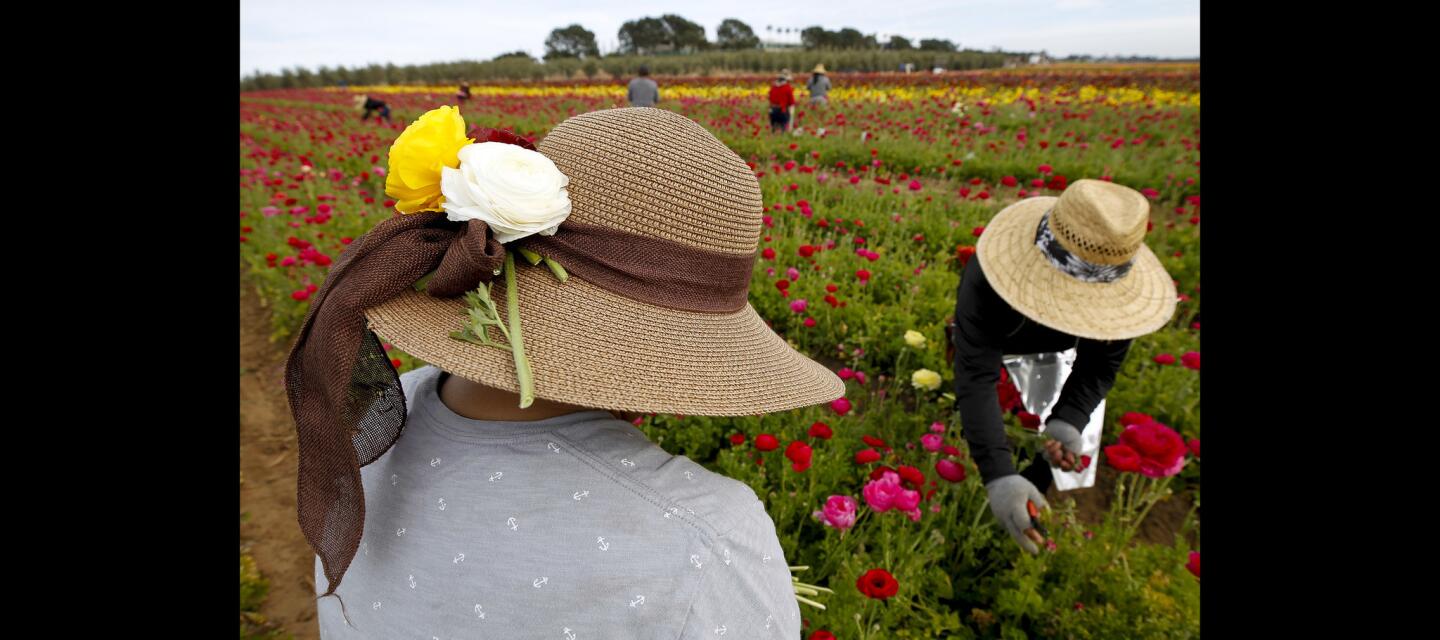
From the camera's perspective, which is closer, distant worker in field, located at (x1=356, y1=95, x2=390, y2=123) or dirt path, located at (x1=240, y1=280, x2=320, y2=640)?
dirt path, located at (x1=240, y1=280, x2=320, y2=640)

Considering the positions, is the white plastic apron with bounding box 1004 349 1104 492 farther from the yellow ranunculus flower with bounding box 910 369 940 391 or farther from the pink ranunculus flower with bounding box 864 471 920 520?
the pink ranunculus flower with bounding box 864 471 920 520

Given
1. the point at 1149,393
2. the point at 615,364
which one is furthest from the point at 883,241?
the point at 615,364

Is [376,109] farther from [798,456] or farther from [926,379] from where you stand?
[798,456]

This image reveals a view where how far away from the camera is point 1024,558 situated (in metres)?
1.89

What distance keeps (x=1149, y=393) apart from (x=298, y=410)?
355cm

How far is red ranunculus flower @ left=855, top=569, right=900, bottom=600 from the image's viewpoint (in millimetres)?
1386

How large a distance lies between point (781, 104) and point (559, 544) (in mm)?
10990

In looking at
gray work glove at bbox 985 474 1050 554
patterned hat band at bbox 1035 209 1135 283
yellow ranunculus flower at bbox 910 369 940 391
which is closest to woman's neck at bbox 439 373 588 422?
gray work glove at bbox 985 474 1050 554

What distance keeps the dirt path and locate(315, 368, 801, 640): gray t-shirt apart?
179 cm

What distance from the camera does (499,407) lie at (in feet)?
3.06

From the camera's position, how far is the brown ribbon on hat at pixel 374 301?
832 millimetres

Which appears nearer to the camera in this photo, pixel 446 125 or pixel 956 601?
pixel 446 125

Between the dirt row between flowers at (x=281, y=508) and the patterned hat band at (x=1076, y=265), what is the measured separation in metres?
1.19

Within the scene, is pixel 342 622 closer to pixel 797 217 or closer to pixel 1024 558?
pixel 1024 558
